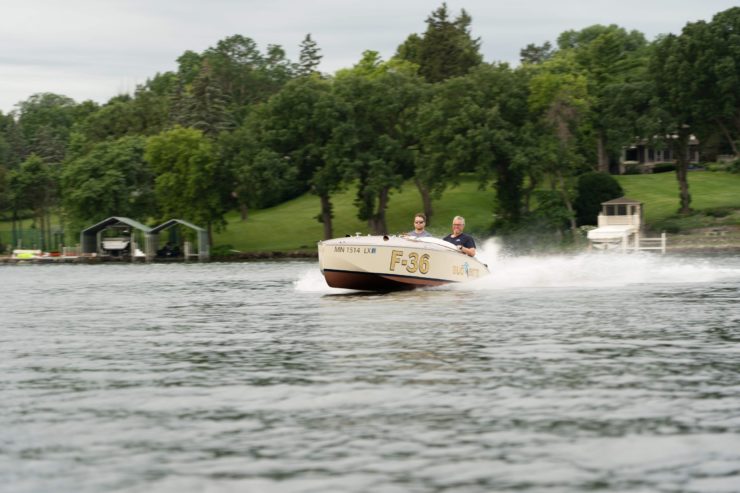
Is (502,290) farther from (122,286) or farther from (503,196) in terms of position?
(503,196)

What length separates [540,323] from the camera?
23797mm

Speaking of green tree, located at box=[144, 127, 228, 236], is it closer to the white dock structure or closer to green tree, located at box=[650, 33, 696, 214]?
the white dock structure

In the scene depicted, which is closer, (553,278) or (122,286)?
(553,278)

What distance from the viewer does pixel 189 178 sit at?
10031 cm

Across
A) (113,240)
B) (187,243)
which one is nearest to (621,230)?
(187,243)

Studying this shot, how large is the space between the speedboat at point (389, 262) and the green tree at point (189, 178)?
67.0m

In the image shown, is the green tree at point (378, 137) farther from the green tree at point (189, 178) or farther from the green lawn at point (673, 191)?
the green lawn at point (673, 191)

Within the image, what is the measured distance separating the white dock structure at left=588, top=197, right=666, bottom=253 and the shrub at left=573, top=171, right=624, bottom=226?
7.56 ft

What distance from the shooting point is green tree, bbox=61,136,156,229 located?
104562mm

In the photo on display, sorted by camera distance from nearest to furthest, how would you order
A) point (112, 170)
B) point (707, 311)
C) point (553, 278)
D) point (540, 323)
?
point (540, 323)
point (707, 311)
point (553, 278)
point (112, 170)

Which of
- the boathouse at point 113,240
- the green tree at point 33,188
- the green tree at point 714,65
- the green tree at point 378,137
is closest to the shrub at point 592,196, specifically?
the green tree at point 714,65

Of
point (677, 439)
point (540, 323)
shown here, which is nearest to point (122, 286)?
point (540, 323)

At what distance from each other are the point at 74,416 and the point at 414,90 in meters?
85.7

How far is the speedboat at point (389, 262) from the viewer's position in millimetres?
32406
